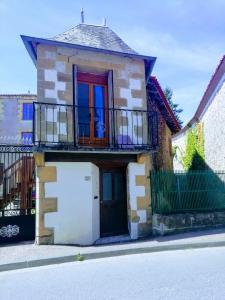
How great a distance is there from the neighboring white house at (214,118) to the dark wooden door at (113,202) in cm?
492

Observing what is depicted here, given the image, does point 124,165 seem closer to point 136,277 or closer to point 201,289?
point 136,277

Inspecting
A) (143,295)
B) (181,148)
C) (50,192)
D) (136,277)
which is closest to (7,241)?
(50,192)

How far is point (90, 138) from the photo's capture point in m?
8.71

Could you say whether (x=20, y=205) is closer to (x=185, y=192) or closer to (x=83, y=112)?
(x=83, y=112)

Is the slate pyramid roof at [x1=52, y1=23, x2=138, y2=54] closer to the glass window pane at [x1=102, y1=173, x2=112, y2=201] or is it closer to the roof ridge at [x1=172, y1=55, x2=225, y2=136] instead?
the roof ridge at [x1=172, y1=55, x2=225, y2=136]

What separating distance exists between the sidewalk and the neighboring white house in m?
4.82

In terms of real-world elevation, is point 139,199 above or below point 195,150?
below

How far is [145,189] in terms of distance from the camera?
870 centimetres

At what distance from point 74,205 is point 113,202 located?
1.47 m

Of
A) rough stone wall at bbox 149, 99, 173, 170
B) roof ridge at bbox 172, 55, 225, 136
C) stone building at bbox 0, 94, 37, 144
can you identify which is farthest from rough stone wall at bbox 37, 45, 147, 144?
stone building at bbox 0, 94, 37, 144

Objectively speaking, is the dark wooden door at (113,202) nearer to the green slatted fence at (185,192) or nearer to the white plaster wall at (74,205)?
the white plaster wall at (74,205)

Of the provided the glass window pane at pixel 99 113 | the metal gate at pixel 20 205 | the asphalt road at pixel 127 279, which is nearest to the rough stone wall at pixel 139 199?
the glass window pane at pixel 99 113

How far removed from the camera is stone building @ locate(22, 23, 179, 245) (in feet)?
25.4

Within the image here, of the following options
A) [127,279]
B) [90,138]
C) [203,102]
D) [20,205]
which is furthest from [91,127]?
[203,102]
